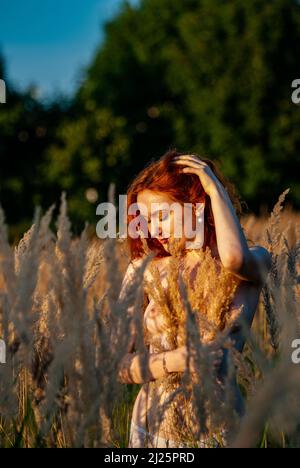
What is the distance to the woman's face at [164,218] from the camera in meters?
2.32

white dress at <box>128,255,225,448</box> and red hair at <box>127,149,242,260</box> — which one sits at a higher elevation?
red hair at <box>127,149,242,260</box>

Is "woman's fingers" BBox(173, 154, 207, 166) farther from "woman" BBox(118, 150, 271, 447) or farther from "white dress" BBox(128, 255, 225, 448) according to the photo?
"white dress" BBox(128, 255, 225, 448)

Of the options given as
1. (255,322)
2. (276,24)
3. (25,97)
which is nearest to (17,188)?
(25,97)

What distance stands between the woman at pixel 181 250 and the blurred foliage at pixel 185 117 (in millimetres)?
27363

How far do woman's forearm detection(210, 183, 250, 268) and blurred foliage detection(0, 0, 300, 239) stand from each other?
27634 millimetres

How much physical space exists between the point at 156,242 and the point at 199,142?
3274 cm

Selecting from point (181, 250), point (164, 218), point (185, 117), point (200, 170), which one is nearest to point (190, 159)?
point (200, 170)

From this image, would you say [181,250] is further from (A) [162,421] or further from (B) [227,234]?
(A) [162,421]

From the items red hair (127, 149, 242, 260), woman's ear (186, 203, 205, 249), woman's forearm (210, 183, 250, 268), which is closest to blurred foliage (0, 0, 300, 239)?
red hair (127, 149, 242, 260)

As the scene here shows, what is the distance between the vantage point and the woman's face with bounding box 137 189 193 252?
2.32m

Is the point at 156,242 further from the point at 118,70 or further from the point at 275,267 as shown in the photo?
the point at 118,70

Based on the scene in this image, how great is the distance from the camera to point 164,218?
2.36 m

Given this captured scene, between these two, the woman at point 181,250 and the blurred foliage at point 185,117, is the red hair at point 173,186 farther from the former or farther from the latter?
the blurred foliage at point 185,117

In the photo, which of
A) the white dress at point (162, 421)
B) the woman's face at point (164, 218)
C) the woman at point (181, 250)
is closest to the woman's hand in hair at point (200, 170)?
the woman at point (181, 250)
